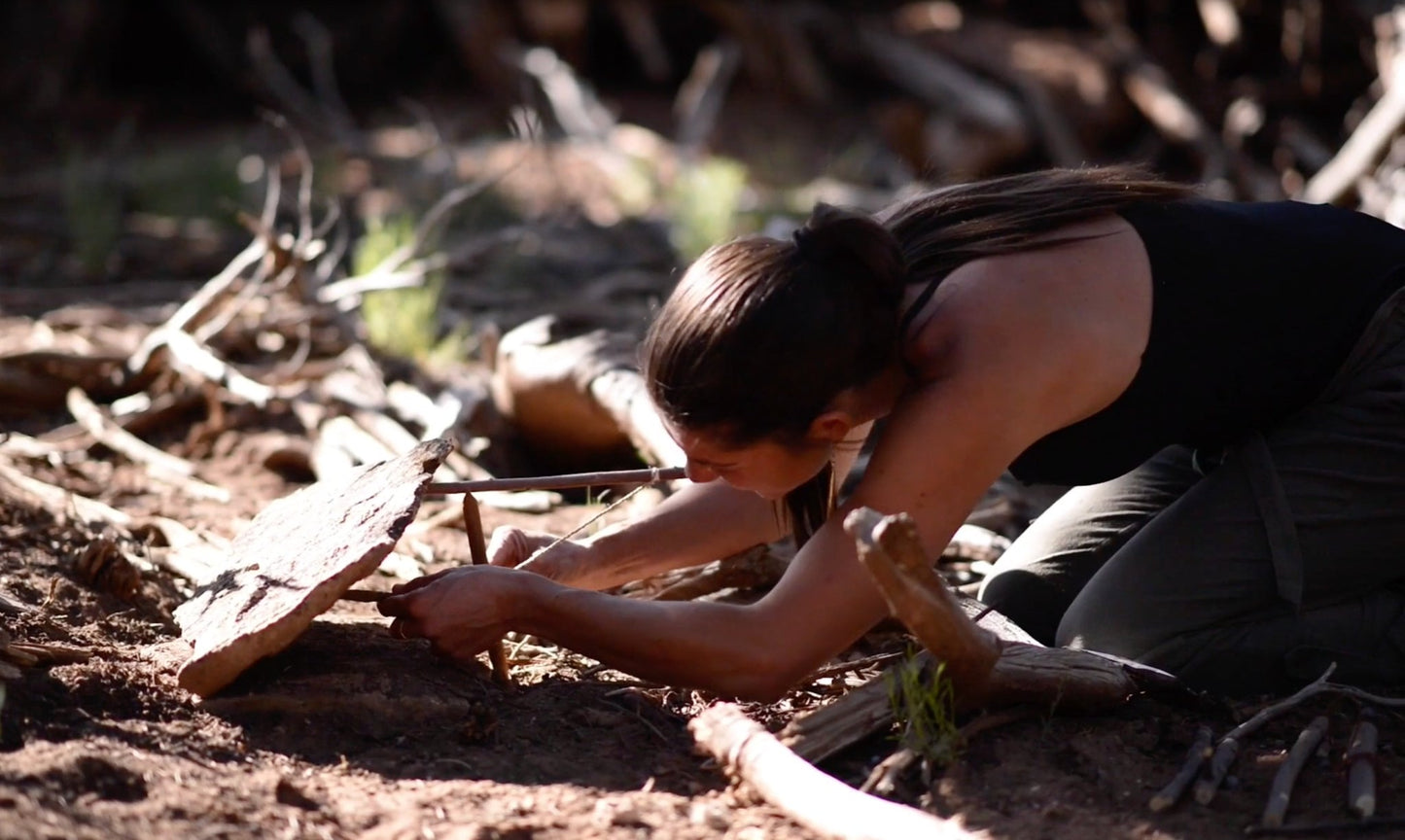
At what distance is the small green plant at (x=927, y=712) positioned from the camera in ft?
7.48

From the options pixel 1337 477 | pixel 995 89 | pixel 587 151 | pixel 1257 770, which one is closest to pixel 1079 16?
pixel 995 89

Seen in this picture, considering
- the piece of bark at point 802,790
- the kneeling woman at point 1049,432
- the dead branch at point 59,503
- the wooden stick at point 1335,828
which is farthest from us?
the dead branch at point 59,503

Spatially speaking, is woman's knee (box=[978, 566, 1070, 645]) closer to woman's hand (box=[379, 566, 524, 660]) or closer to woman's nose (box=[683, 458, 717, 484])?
woman's nose (box=[683, 458, 717, 484])

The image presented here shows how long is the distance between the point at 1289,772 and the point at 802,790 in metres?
0.76

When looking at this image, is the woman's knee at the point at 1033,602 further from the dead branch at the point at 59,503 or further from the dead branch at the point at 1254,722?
the dead branch at the point at 59,503

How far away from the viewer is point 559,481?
8.54ft

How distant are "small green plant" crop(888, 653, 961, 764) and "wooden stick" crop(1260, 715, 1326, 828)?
455mm

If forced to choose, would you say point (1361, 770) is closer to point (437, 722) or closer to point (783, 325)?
point (783, 325)

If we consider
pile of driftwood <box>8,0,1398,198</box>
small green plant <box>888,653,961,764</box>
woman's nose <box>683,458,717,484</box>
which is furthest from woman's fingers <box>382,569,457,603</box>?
pile of driftwood <box>8,0,1398,198</box>

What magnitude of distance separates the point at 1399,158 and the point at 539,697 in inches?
192

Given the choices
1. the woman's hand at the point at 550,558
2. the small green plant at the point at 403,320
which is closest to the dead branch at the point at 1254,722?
the woman's hand at the point at 550,558

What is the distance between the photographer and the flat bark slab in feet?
7.59

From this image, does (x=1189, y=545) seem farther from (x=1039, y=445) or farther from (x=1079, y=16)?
(x=1079, y=16)

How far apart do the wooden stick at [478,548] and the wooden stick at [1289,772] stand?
1.24 metres
